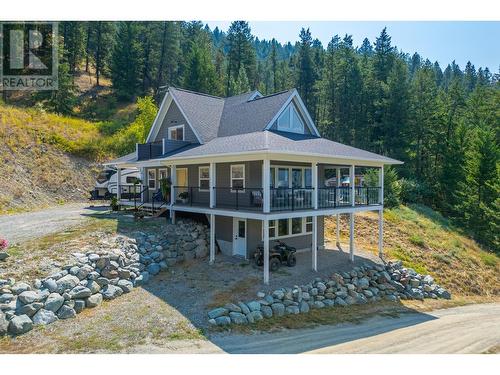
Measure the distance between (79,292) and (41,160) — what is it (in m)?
23.0

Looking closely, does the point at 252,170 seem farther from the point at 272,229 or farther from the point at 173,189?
the point at 173,189

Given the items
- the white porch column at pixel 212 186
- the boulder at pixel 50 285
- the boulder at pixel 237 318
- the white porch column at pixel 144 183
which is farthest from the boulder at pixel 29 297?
the white porch column at pixel 144 183

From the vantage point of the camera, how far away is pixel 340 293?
14.6 m

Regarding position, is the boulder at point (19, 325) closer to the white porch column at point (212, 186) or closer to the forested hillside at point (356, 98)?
the white porch column at point (212, 186)

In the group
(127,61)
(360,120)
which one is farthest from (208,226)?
(127,61)

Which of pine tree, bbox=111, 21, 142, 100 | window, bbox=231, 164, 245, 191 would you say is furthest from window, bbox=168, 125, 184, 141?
pine tree, bbox=111, 21, 142, 100

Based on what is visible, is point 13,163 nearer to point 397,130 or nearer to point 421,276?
point 421,276

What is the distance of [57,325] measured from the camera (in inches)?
417

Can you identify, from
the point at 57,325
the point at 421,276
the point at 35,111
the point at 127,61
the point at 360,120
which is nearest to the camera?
the point at 57,325

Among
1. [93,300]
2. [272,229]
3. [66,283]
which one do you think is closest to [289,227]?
[272,229]

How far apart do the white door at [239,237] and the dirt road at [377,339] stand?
6.58 metres

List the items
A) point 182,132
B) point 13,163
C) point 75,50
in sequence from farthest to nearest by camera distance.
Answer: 1. point 75,50
2. point 13,163
3. point 182,132

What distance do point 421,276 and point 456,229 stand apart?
1577 cm

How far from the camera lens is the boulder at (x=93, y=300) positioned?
11789 mm
